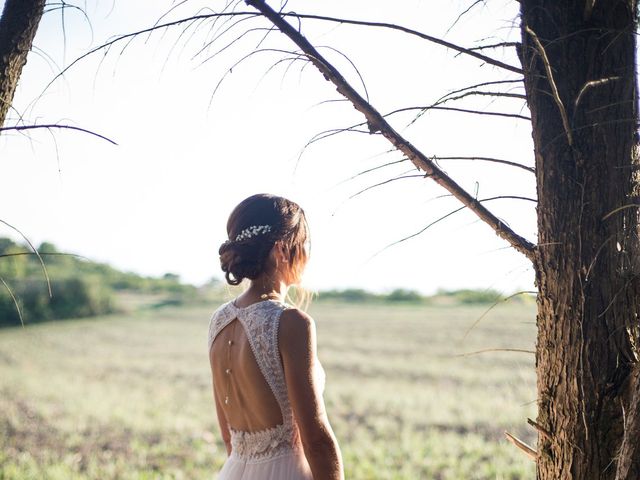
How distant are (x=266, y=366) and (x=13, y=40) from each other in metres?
1.00

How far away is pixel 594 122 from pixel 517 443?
83 centimetres

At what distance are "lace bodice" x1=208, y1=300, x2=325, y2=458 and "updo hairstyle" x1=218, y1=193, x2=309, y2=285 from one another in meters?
0.11

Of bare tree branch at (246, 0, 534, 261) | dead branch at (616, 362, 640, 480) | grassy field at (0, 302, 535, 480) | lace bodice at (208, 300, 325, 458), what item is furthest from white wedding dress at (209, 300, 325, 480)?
grassy field at (0, 302, 535, 480)

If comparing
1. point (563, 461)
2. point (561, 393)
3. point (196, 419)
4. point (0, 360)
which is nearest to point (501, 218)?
point (561, 393)

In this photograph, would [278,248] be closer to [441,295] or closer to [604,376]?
[604,376]

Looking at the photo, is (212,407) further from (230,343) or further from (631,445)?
(631,445)

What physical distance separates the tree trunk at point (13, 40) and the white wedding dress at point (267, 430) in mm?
790

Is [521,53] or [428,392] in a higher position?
[521,53]

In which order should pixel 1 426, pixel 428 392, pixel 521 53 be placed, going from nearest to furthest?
pixel 521 53
pixel 1 426
pixel 428 392

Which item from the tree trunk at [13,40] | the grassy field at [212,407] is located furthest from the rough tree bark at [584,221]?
the grassy field at [212,407]

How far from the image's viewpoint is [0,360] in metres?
19.2

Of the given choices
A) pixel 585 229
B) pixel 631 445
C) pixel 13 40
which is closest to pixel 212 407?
pixel 13 40

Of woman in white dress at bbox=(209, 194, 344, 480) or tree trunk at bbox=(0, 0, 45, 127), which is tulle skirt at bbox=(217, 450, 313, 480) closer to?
woman in white dress at bbox=(209, 194, 344, 480)

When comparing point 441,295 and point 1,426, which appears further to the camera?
point 441,295
